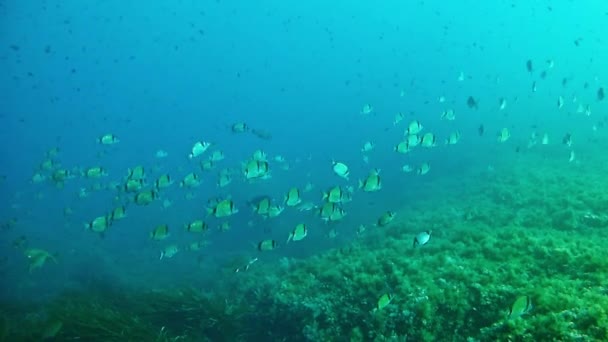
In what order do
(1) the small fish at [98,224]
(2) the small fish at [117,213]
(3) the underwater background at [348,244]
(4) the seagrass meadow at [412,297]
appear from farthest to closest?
(2) the small fish at [117,213] → (1) the small fish at [98,224] → (3) the underwater background at [348,244] → (4) the seagrass meadow at [412,297]

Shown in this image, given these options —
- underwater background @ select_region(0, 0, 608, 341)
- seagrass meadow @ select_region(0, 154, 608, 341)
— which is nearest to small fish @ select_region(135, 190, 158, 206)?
underwater background @ select_region(0, 0, 608, 341)

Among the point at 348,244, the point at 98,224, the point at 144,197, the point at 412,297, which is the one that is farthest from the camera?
the point at 348,244

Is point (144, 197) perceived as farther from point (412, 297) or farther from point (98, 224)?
point (412, 297)

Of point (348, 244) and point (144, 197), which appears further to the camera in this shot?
point (348, 244)

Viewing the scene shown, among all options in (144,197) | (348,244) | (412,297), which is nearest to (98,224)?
(144,197)

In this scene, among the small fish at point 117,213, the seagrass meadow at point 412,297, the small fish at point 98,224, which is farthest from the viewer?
the small fish at point 117,213

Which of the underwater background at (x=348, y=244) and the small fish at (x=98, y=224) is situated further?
the small fish at (x=98, y=224)

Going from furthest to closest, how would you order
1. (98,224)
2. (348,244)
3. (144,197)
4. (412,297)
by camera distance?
(348,244)
(144,197)
(98,224)
(412,297)

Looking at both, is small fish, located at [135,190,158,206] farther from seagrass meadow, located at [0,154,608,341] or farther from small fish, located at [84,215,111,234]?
seagrass meadow, located at [0,154,608,341]

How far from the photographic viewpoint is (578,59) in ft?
299

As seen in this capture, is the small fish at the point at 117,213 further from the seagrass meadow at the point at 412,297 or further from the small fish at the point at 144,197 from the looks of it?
the seagrass meadow at the point at 412,297

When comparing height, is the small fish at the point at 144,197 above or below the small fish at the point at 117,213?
above

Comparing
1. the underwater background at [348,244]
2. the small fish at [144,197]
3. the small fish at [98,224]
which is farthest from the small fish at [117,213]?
the small fish at [144,197]

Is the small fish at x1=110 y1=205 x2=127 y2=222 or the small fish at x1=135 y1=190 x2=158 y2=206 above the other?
the small fish at x1=135 y1=190 x2=158 y2=206
